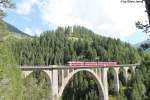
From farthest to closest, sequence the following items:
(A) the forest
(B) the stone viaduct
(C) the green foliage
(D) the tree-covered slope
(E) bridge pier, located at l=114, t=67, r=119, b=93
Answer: (D) the tree-covered slope → (E) bridge pier, located at l=114, t=67, r=119, b=93 → (B) the stone viaduct → (A) the forest → (C) the green foliage

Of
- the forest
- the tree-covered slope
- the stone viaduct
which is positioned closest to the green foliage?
the forest

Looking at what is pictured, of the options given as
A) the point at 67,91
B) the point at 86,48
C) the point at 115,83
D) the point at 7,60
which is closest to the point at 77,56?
the point at 86,48

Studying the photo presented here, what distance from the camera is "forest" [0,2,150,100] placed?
763 inches

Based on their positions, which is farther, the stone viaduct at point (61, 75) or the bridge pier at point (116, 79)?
the bridge pier at point (116, 79)

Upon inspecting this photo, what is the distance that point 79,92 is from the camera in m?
98.9

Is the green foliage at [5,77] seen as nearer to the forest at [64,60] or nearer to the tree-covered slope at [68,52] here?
the forest at [64,60]

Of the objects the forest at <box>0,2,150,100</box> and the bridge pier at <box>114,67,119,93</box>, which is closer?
the forest at <box>0,2,150,100</box>

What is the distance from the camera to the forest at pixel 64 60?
63.6 feet

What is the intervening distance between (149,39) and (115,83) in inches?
3260

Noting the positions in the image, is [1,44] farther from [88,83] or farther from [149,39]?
[88,83]

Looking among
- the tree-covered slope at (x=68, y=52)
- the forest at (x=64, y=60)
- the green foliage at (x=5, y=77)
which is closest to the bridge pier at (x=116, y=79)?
the forest at (x=64, y=60)

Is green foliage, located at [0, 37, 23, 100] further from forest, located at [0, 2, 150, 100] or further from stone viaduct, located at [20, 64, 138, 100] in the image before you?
stone viaduct, located at [20, 64, 138, 100]

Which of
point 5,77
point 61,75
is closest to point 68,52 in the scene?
point 61,75

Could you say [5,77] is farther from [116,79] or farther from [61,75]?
[116,79]
